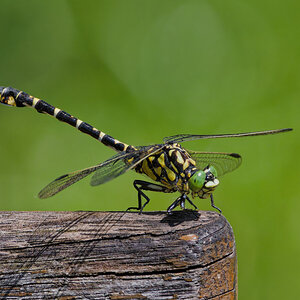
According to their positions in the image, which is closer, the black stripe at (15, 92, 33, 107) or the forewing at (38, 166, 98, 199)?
the forewing at (38, 166, 98, 199)

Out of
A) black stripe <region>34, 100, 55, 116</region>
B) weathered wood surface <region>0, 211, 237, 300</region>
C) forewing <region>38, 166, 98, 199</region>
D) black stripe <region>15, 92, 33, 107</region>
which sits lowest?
weathered wood surface <region>0, 211, 237, 300</region>

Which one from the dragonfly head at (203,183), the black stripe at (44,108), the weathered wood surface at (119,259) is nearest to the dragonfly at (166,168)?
the dragonfly head at (203,183)

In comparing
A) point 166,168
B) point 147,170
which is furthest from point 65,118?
point 166,168

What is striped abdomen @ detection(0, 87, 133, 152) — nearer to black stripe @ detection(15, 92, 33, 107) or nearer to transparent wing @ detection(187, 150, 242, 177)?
black stripe @ detection(15, 92, 33, 107)

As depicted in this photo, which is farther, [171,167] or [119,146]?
[119,146]

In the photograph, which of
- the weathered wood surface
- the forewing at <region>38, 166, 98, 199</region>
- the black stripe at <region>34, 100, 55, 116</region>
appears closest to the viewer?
the weathered wood surface

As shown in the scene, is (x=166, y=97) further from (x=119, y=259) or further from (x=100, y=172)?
(x=119, y=259)

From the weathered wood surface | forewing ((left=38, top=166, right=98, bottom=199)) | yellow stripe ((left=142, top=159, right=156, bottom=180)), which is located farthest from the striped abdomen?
the weathered wood surface
